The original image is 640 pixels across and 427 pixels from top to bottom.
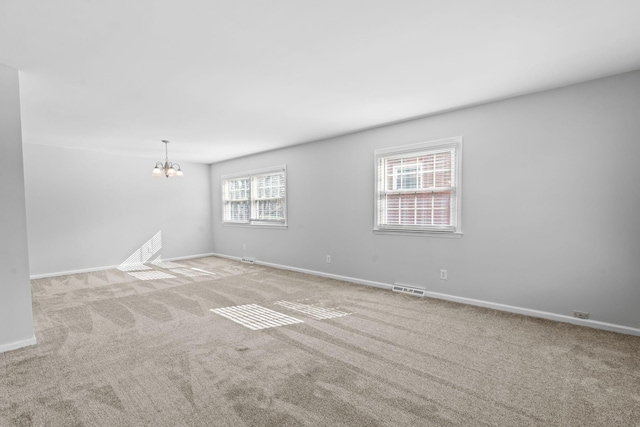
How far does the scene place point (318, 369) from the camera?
246 cm

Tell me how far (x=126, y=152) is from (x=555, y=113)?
302 inches

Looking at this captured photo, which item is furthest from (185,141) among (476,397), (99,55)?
(476,397)

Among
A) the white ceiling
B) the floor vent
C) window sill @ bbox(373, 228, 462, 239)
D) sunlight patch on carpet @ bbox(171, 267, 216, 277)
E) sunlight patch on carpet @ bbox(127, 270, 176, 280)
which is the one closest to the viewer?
the white ceiling

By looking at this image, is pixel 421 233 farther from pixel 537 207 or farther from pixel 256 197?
pixel 256 197

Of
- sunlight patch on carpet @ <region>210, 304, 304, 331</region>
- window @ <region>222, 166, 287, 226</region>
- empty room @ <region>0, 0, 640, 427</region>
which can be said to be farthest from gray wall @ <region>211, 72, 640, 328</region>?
window @ <region>222, 166, 287, 226</region>

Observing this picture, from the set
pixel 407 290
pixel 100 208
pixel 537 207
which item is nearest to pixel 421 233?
pixel 407 290

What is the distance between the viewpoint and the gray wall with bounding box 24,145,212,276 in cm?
600

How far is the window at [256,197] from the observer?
6.85 m

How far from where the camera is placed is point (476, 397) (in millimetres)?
2092

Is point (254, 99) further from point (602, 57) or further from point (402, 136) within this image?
point (602, 57)

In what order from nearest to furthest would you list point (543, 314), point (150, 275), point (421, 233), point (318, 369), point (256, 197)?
point (318, 369) < point (543, 314) < point (421, 233) < point (150, 275) < point (256, 197)

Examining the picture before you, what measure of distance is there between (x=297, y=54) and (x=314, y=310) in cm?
288

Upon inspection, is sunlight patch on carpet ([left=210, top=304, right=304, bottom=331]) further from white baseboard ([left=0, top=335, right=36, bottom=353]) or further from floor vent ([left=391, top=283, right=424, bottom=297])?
floor vent ([left=391, top=283, right=424, bottom=297])

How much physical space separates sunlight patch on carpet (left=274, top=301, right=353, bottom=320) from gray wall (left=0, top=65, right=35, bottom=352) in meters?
2.61
